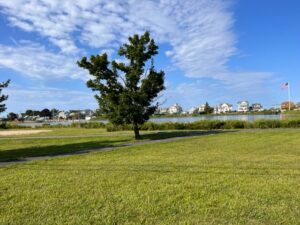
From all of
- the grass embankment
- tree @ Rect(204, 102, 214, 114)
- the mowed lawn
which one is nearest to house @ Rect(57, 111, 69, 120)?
tree @ Rect(204, 102, 214, 114)

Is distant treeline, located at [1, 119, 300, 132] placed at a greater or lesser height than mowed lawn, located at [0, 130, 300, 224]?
greater

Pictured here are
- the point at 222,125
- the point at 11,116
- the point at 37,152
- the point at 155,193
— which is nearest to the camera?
the point at 155,193

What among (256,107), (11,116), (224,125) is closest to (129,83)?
(224,125)

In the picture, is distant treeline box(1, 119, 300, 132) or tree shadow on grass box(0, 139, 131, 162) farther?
distant treeline box(1, 119, 300, 132)

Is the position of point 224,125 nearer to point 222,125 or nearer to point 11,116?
point 222,125

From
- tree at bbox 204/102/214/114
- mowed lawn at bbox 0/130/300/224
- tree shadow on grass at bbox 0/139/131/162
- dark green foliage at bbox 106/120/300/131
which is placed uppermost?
tree at bbox 204/102/214/114

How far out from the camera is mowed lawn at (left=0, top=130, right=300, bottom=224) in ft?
17.1

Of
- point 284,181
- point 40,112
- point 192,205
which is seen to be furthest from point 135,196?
point 40,112

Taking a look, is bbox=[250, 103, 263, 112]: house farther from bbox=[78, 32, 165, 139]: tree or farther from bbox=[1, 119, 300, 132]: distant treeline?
bbox=[78, 32, 165, 139]: tree

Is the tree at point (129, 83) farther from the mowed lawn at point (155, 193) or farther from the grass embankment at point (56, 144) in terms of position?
the mowed lawn at point (155, 193)

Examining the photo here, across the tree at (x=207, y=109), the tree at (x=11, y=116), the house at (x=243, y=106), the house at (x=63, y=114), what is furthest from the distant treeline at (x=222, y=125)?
the house at (x=63, y=114)

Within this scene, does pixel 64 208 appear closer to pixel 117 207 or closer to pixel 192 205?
pixel 117 207

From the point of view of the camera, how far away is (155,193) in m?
6.61

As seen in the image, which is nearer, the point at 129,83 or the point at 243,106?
the point at 129,83
